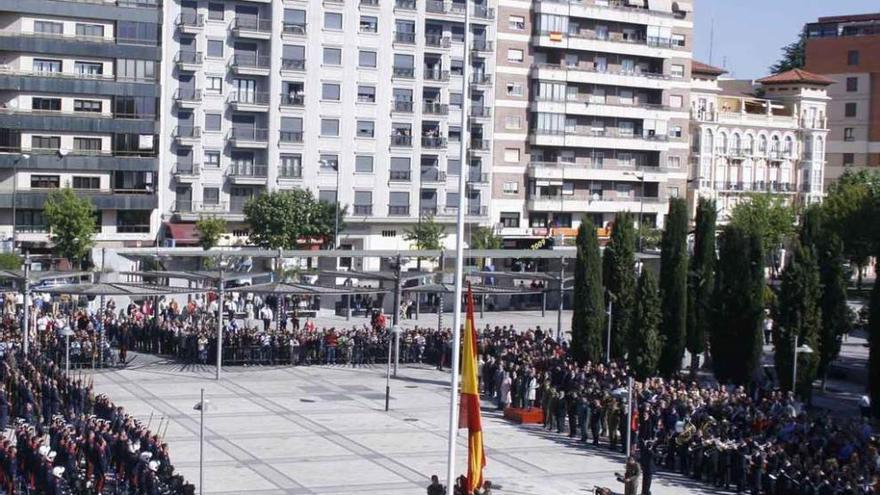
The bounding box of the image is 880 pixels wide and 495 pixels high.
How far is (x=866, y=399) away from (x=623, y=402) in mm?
9183

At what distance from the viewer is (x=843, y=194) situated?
84.1 meters

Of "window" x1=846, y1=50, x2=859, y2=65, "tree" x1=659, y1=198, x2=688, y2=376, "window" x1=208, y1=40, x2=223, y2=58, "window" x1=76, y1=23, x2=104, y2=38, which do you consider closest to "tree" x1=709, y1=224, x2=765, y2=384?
"tree" x1=659, y1=198, x2=688, y2=376

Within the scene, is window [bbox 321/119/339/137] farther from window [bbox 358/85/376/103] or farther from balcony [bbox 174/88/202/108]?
balcony [bbox 174/88/202/108]

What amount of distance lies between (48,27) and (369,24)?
18.7m

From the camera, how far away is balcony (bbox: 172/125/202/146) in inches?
2948

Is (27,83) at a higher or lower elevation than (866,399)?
higher

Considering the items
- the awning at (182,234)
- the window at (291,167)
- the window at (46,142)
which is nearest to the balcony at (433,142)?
the window at (291,167)

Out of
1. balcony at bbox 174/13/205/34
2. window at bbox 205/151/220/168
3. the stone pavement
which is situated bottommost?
the stone pavement

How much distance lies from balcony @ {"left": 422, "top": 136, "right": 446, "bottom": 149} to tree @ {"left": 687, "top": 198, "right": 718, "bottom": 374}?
124ft

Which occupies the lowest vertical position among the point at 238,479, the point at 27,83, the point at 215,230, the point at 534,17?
the point at 238,479

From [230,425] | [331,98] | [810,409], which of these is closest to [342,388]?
[230,425]

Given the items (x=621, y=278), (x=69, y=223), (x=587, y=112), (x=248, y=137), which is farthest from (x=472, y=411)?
(x=587, y=112)

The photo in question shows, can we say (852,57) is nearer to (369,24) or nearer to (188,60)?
(369,24)

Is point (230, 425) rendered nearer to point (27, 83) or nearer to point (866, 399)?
point (866, 399)
